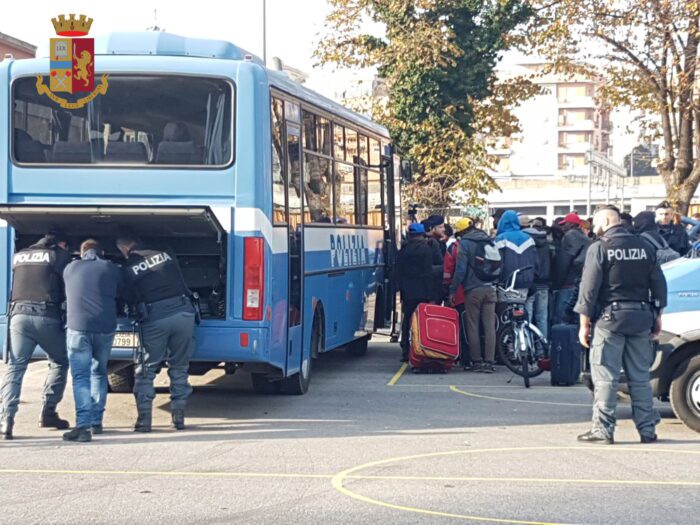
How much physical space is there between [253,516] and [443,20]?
25340 millimetres

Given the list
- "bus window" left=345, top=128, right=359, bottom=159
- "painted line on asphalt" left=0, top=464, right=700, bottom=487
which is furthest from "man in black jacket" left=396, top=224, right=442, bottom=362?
"painted line on asphalt" left=0, top=464, right=700, bottom=487

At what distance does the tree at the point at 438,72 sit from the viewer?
30.8m

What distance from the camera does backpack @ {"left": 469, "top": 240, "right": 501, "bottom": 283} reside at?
49.5 feet

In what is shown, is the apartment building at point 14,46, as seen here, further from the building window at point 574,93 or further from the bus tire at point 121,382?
the building window at point 574,93

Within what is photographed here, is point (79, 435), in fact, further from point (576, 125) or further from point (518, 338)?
point (576, 125)

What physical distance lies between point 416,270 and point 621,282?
6.29 metres

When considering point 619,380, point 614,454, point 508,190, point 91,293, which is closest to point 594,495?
point 614,454

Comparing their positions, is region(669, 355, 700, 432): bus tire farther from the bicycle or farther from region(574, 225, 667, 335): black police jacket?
the bicycle

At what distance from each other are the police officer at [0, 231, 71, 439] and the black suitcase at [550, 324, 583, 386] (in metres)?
5.96

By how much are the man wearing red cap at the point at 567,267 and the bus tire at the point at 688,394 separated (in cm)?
514

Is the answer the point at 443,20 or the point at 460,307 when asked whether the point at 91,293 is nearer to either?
the point at 460,307

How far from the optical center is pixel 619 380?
10.2m

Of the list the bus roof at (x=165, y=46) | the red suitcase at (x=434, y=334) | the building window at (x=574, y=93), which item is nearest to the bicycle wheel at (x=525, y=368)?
the red suitcase at (x=434, y=334)

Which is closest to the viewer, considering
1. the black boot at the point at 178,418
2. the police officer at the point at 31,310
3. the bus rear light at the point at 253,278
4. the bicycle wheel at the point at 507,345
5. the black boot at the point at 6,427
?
the black boot at the point at 6,427
